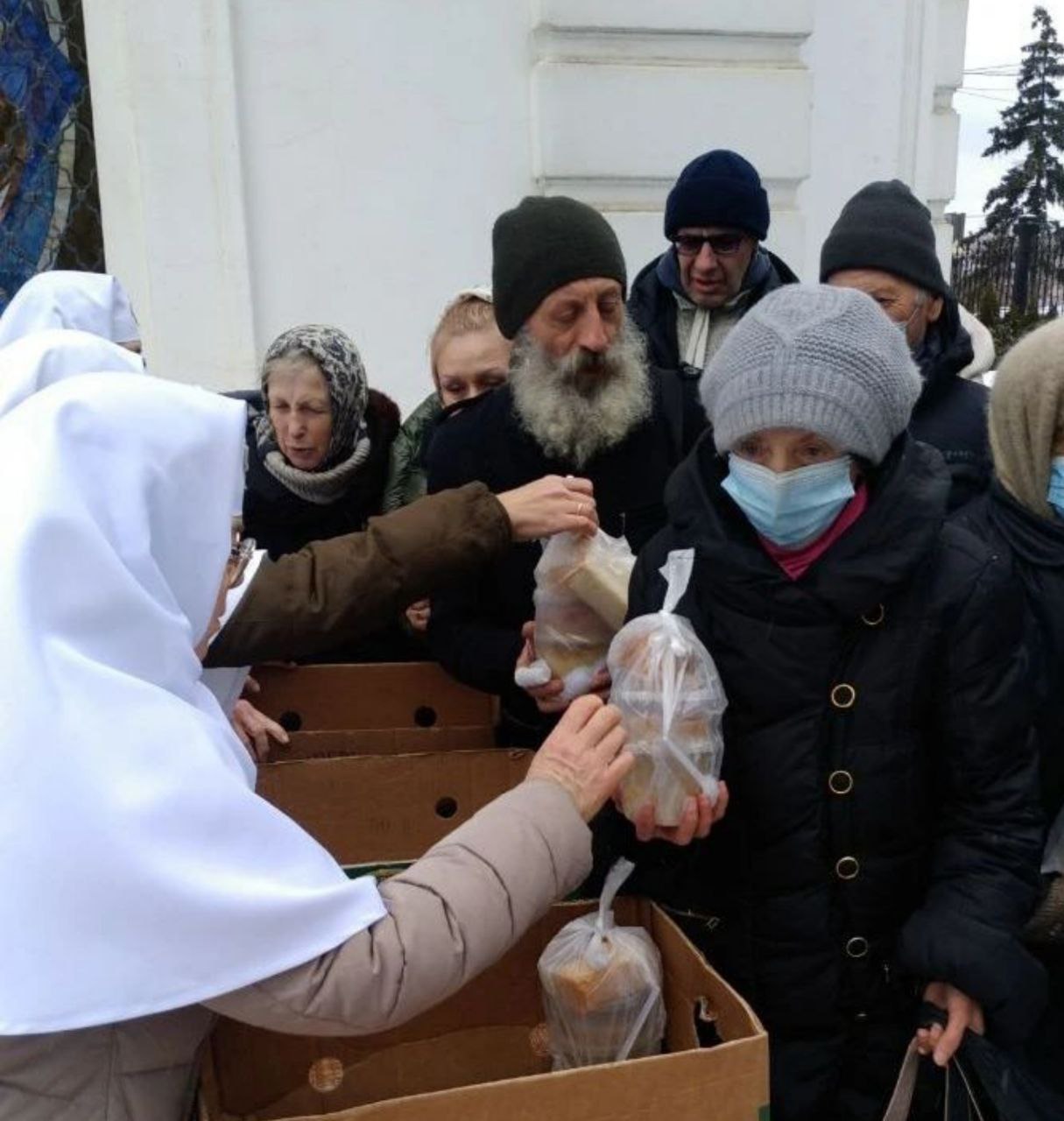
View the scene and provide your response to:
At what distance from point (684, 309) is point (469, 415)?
1.10 meters

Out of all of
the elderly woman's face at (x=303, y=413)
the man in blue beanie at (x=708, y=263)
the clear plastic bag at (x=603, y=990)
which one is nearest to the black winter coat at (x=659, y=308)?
the man in blue beanie at (x=708, y=263)

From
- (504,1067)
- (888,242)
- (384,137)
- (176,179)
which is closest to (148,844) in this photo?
(504,1067)

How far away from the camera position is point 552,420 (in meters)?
2.28

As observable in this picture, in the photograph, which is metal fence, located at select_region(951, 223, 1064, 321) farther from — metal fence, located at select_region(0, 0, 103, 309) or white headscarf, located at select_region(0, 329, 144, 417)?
white headscarf, located at select_region(0, 329, 144, 417)

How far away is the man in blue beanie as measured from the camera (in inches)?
123

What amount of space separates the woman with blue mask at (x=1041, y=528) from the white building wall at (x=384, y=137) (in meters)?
3.10

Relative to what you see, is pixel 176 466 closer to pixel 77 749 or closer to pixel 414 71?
pixel 77 749

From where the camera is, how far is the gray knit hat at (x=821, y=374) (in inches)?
58.6

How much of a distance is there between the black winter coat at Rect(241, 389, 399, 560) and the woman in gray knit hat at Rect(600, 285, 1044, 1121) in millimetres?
1407

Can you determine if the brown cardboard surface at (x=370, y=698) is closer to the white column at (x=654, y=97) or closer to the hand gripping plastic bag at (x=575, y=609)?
the hand gripping plastic bag at (x=575, y=609)

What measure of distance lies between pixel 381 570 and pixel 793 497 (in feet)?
2.63

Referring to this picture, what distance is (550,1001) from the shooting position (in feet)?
5.06

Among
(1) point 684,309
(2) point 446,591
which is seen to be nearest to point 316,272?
(1) point 684,309

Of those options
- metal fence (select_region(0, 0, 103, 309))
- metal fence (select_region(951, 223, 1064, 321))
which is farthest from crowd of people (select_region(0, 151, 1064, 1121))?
metal fence (select_region(951, 223, 1064, 321))
